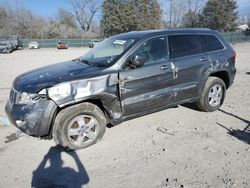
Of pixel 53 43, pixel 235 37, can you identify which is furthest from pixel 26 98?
pixel 53 43

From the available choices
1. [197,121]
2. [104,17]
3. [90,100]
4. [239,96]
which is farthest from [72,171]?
[104,17]

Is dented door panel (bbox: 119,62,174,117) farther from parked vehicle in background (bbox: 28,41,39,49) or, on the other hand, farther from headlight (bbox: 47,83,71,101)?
parked vehicle in background (bbox: 28,41,39,49)

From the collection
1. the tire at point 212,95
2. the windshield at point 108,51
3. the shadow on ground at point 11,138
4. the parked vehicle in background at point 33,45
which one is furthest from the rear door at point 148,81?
the parked vehicle in background at point 33,45

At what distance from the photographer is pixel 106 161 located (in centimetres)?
361

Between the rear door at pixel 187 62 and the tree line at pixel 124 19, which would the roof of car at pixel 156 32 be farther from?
the tree line at pixel 124 19

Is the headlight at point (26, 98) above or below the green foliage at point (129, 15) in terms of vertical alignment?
below

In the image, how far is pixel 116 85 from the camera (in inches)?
156

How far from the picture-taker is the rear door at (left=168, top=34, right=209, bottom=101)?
4.64 meters

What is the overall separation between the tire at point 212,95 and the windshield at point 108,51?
2.03 m

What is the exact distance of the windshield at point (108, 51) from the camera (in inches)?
166

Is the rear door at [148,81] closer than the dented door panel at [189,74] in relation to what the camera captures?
Yes

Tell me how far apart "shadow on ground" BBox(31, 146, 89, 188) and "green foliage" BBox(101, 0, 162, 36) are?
47.1 meters

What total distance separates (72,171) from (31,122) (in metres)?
0.95

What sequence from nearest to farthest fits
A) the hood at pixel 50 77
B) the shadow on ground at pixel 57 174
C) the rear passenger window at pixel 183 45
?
the shadow on ground at pixel 57 174
the hood at pixel 50 77
the rear passenger window at pixel 183 45
